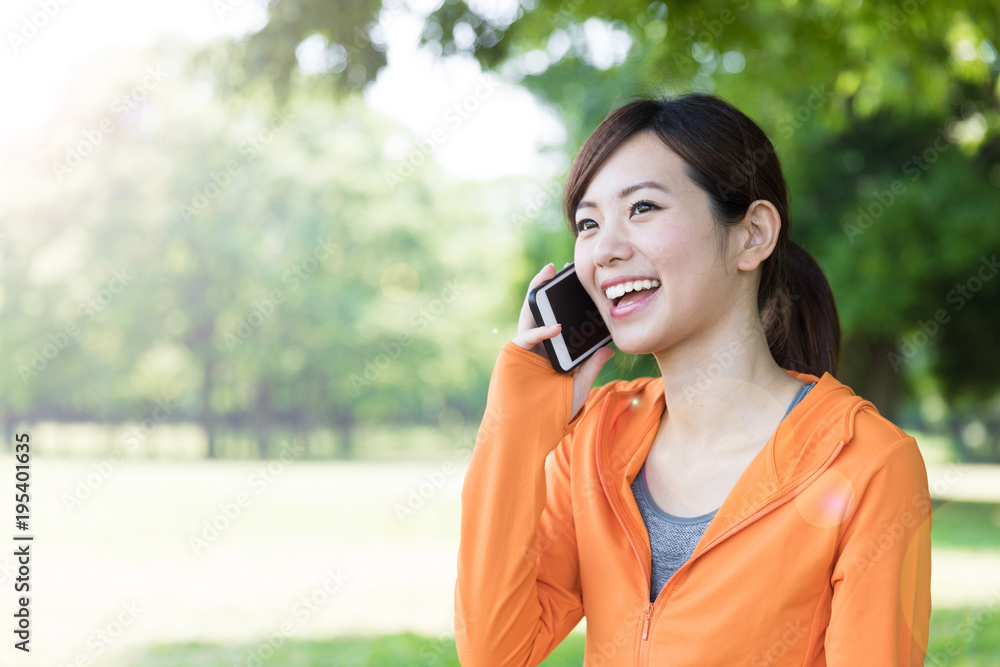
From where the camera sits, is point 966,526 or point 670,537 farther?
point 966,526

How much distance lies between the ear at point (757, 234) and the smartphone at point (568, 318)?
40 centimetres

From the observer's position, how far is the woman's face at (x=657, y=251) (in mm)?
2049

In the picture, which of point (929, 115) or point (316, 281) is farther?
point (316, 281)

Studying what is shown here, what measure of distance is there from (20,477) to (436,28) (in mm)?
3798

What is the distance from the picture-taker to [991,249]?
554 inches

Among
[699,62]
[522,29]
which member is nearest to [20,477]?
[522,29]

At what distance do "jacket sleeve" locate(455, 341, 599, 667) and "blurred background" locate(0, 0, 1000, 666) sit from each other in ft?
2.39

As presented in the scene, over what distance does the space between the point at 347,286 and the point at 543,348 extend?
3600 centimetres

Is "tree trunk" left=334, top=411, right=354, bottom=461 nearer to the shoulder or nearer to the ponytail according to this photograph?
the ponytail

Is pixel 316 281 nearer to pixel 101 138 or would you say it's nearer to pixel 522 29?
pixel 101 138

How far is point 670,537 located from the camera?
206cm

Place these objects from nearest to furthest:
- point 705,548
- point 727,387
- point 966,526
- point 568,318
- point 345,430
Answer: point 705,548 → point 727,387 → point 568,318 → point 966,526 → point 345,430

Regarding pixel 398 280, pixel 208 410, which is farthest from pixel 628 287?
pixel 208 410

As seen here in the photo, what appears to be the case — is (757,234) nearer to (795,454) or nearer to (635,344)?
(635,344)
